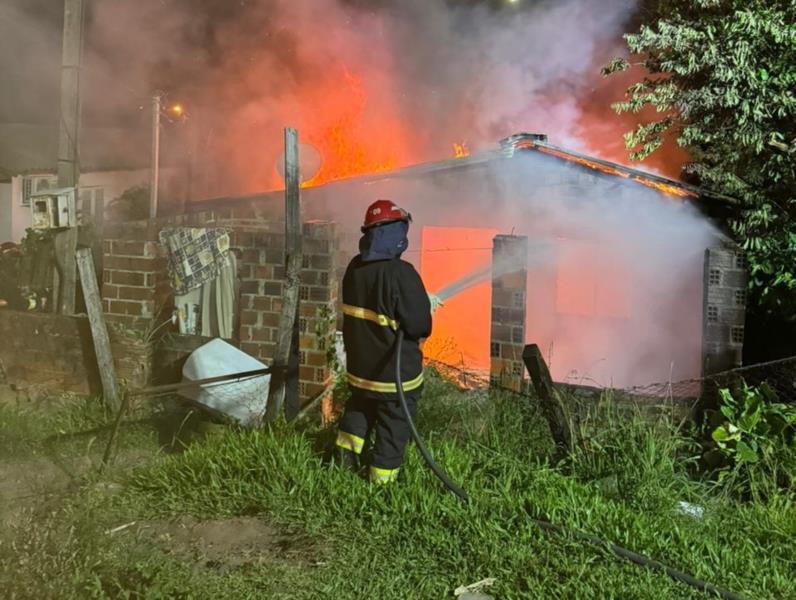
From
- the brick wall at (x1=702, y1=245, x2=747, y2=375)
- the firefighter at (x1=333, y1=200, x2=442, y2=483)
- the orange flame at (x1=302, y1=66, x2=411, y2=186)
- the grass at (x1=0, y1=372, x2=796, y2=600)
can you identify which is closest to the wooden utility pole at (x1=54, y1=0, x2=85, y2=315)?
the grass at (x1=0, y1=372, x2=796, y2=600)

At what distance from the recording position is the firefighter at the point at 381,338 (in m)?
4.22

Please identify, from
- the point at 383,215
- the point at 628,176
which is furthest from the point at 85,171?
the point at 383,215

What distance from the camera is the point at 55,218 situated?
7.39m

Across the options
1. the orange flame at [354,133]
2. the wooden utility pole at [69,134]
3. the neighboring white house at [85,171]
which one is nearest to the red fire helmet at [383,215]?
the wooden utility pole at [69,134]

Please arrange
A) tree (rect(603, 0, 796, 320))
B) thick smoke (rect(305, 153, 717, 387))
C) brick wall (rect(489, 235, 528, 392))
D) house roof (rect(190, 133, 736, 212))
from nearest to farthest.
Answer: brick wall (rect(489, 235, 528, 392)) < tree (rect(603, 0, 796, 320)) < house roof (rect(190, 133, 736, 212)) < thick smoke (rect(305, 153, 717, 387))

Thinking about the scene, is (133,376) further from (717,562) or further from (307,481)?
(717,562)

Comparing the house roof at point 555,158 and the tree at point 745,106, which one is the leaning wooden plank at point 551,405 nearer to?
the tree at point 745,106

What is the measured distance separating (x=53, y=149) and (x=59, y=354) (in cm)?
1654

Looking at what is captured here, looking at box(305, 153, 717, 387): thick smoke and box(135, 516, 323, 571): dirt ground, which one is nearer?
box(135, 516, 323, 571): dirt ground

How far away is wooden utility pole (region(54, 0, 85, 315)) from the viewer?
7637 millimetres

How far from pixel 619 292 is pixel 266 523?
7.71 meters

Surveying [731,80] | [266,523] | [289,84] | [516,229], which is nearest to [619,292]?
[516,229]

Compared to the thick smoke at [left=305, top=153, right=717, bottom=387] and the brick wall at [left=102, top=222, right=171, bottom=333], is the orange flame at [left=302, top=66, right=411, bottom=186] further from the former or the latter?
the brick wall at [left=102, top=222, right=171, bottom=333]

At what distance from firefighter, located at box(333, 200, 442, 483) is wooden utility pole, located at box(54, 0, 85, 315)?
15.1 feet
